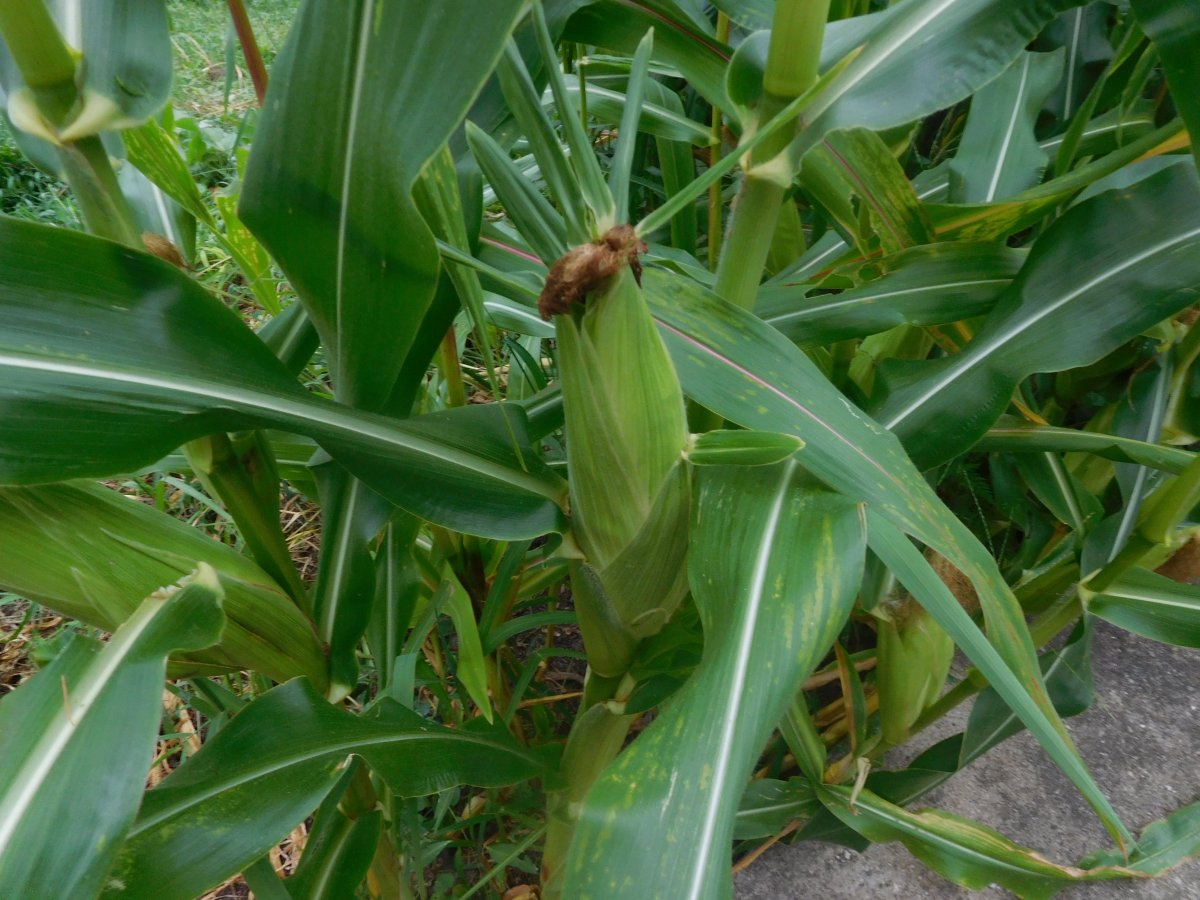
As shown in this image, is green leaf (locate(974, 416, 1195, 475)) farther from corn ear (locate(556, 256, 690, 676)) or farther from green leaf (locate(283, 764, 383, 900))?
green leaf (locate(283, 764, 383, 900))

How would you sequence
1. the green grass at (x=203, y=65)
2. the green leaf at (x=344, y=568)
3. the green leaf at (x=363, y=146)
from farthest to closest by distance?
1. the green grass at (x=203, y=65)
2. the green leaf at (x=344, y=568)
3. the green leaf at (x=363, y=146)

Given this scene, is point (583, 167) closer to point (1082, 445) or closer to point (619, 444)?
point (619, 444)

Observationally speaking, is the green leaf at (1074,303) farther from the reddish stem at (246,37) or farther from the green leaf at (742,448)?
the reddish stem at (246,37)

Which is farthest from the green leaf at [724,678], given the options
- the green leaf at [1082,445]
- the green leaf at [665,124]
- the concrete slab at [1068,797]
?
the concrete slab at [1068,797]

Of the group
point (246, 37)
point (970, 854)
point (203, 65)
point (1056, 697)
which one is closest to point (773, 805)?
point (970, 854)

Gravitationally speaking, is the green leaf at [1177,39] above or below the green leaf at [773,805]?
above
